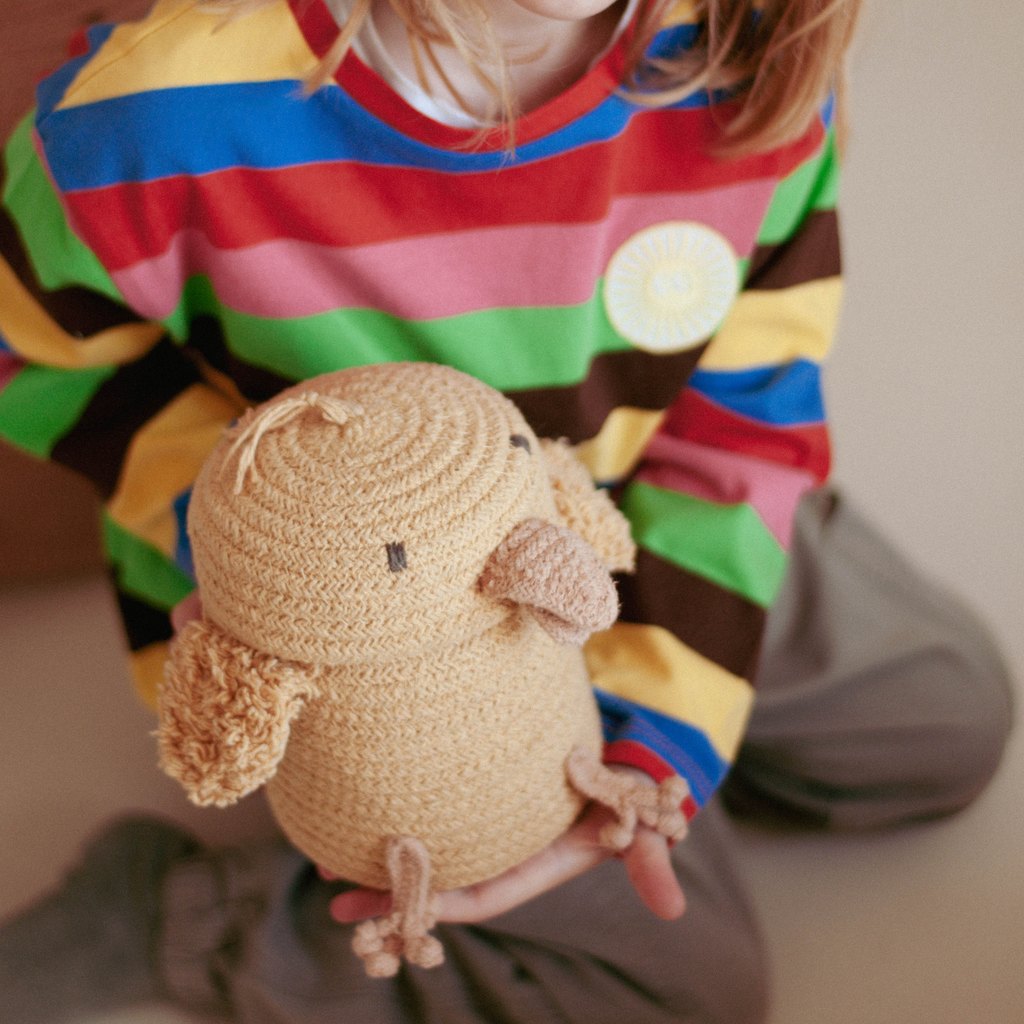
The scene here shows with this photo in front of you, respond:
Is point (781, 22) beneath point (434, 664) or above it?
above

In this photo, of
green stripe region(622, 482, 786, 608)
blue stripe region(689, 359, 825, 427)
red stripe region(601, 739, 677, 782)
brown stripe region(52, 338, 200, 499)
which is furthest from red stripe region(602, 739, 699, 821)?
brown stripe region(52, 338, 200, 499)

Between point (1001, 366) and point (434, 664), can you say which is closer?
point (434, 664)

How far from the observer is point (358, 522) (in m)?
0.30

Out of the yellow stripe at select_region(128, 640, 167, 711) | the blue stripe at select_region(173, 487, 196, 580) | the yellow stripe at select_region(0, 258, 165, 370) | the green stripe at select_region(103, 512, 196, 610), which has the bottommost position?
the yellow stripe at select_region(128, 640, 167, 711)

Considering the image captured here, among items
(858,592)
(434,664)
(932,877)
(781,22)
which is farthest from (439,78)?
(932,877)

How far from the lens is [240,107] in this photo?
0.44 meters

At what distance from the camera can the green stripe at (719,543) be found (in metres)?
0.53

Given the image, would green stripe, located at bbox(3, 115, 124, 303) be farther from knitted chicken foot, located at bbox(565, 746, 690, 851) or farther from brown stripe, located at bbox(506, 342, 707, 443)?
knitted chicken foot, located at bbox(565, 746, 690, 851)

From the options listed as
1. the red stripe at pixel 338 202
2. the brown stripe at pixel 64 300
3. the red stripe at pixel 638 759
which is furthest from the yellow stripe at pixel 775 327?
the brown stripe at pixel 64 300

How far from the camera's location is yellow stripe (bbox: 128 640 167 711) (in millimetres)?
592

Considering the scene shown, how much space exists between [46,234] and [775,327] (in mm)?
401

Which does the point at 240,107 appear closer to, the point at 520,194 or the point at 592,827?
the point at 520,194

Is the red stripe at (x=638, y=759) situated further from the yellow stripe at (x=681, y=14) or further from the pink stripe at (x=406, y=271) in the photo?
the yellow stripe at (x=681, y=14)

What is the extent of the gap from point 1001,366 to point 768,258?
35 centimetres
